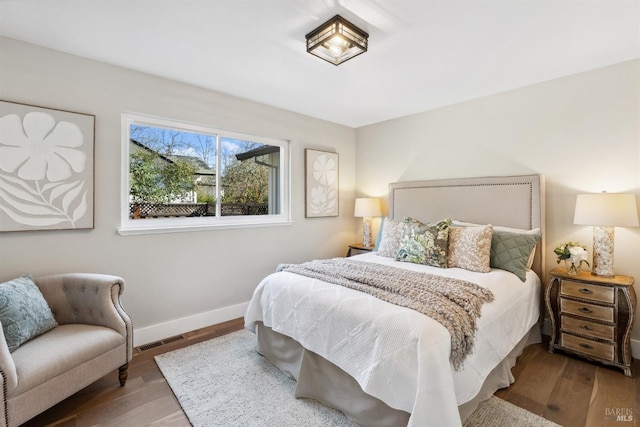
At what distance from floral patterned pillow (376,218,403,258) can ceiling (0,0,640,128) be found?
4.75 ft

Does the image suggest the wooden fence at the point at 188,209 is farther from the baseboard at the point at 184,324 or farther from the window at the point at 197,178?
the baseboard at the point at 184,324

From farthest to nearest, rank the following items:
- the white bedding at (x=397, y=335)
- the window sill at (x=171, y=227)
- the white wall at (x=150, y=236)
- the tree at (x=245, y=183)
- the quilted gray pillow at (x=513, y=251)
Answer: the tree at (x=245, y=183), the window sill at (x=171, y=227), the quilted gray pillow at (x=513, y=251), the white wall at (x=150, y=236), the white bedding at (x=397, y=335)

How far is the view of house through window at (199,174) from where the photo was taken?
2.78 metres

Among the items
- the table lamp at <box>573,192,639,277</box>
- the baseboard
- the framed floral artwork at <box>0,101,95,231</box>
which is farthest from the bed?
the framed floral artwork at <box>0,101,95,231</box>

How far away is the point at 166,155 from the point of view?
2916 millimetres

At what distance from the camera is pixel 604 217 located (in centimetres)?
227

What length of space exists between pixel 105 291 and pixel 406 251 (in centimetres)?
248

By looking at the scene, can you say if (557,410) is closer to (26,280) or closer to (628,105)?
(628,105)

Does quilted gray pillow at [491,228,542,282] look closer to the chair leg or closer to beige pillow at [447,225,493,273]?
beige pillow at [447,225,493,273]

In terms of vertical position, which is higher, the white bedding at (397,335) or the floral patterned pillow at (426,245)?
the floral patterned pillow at (426,245)

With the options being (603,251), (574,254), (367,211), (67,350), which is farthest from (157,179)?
(603,251)

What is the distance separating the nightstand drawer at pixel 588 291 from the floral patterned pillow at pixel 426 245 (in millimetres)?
949

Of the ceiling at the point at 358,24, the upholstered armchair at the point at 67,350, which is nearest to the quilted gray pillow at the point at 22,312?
the upholstered armchair at the point at 67,350

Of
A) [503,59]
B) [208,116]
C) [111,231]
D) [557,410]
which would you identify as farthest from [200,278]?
[503,59]
